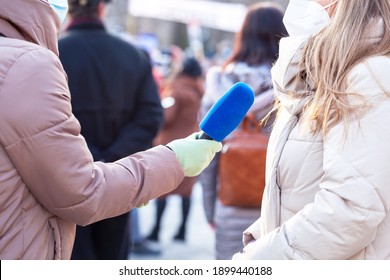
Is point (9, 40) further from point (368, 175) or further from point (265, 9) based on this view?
point (265, 9)

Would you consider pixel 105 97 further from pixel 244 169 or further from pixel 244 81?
pixel 244 169

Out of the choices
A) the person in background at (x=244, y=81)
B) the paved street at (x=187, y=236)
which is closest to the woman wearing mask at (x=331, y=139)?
the person in background at (x=244, y=81)

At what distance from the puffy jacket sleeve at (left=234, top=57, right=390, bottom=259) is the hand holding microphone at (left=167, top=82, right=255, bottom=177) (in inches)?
12.6

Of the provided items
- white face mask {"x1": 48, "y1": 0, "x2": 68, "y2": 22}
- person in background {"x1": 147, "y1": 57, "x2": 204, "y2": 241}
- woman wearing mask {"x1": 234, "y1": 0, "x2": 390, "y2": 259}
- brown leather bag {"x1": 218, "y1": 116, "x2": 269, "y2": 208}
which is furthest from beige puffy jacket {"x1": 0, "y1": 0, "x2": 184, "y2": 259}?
person in background {"x1": 147, "y1": 57, "x2": 204, "y2": 241}

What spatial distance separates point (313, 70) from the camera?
7.04 feet

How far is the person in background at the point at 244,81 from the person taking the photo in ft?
13.0

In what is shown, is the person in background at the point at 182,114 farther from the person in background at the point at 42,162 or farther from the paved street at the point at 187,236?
the person in background at the point at 42,162

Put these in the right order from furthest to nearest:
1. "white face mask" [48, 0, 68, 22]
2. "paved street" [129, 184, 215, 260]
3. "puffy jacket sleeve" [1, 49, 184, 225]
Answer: "paved street" [129, 184, 215, 260] → "white face mask" [48, 0, 68, 22] → "puffy jacket sleeve" [1, 49, 184, 225]

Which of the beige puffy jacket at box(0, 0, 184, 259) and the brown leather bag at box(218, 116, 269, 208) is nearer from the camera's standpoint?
the beige puffy jacket at box(0, 0, 184, 259)

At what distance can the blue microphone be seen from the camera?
7.21ft

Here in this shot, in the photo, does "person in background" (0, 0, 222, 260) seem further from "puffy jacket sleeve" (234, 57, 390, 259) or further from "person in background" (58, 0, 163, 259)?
"person in background" (58, 0, 163, 259)

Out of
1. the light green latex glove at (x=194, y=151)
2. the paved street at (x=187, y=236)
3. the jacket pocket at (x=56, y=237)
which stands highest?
the light green latex glove at (x=194, y=151)

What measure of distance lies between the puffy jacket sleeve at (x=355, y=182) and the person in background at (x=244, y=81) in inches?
74.1

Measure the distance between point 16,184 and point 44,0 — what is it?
0.55 m
